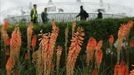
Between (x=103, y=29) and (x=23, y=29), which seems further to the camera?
(x=103, y=29)

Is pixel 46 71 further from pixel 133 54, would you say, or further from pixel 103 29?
pixel 103 29

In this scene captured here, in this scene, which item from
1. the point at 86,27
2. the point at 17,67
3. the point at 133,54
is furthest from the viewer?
the point at 86,27

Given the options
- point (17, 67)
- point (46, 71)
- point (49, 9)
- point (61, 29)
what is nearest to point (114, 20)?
point (61, 29)

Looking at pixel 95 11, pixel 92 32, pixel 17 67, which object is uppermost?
pixel 17 67

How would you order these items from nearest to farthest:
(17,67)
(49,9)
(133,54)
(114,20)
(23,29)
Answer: (17,67)
(133,54)
(23,29)
(114,20)
(49,9)

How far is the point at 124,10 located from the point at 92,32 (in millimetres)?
38168

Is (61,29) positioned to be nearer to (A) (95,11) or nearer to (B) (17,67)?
(B) (17,67)

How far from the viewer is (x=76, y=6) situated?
59250mm

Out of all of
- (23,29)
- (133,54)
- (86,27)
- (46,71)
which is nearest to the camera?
(46,71)

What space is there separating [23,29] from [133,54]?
6.04 metres

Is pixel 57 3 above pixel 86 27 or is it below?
below

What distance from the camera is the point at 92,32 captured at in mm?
18859

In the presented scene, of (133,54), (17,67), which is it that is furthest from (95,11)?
(17,67)

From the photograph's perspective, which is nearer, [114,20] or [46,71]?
[46,71]
